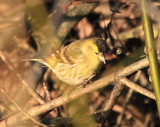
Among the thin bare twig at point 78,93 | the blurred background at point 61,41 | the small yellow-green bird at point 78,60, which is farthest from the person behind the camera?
the blurred background at point 61,41

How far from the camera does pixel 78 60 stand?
2947 millimetres

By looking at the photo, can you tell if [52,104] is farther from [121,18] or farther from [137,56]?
[121,18]

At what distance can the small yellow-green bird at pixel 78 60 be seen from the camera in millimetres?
2740

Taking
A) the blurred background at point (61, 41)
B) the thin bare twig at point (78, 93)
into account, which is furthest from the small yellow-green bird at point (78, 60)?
the thin bare twig at point (78, 93)

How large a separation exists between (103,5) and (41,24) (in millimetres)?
1132

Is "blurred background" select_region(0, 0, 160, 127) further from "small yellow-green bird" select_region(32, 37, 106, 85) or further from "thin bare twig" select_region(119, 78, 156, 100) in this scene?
"thin bare twig" select_region(119, 78, 156, 100)

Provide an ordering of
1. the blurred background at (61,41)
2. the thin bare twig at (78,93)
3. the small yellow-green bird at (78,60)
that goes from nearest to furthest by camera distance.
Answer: the thin bare twig at (78,93), the small yellow-green bird at (78,60), the blurred background at (61,41)

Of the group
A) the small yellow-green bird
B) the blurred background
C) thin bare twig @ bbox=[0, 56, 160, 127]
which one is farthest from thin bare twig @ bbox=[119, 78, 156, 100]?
the small yellow-green bird

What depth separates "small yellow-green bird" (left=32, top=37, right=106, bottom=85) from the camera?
2740 mm

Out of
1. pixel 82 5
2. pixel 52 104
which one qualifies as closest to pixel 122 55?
pixel 52 104

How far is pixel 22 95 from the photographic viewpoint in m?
2.92

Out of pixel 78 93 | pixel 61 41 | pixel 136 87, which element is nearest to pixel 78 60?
pixel 61 41

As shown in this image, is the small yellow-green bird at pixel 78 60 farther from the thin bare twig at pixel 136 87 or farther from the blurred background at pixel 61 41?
the thin bare twig at pixel 136 87

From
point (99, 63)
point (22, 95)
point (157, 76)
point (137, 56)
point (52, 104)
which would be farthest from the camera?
point (22, 95)
